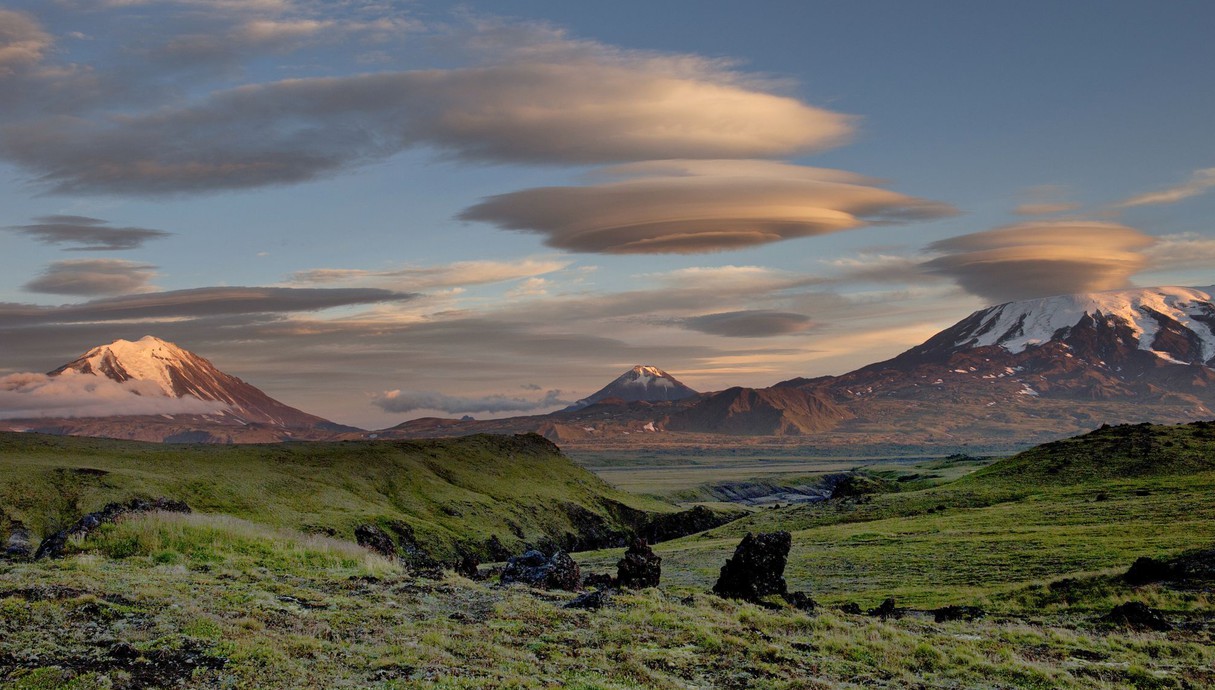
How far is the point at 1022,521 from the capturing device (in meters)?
90.8

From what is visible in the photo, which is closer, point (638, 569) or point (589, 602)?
point (589, 602)

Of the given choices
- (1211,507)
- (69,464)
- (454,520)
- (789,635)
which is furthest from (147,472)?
(1211,507)

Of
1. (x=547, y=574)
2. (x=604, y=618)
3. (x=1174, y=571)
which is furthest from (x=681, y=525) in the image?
(x=604, y=618)

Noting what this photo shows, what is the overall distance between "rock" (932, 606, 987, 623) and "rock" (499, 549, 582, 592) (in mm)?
19164

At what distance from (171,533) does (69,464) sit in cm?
9234

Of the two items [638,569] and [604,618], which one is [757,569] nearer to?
[638,569]

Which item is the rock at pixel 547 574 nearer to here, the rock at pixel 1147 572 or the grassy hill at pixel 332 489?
the rock at pixel 1147 572

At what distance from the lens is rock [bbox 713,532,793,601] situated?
47875mm

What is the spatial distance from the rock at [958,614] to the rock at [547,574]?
19.2 meters

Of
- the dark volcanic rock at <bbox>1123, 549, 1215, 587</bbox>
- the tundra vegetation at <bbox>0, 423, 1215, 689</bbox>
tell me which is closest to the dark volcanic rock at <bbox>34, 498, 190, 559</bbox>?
the tundra vegetation at <bbox>0, 423, 1215, 689</bbox>

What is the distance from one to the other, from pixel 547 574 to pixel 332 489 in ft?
333

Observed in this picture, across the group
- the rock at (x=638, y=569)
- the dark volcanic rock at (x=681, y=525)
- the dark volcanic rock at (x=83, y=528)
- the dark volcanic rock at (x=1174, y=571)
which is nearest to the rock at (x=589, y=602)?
the rock at (x=638, y=569)

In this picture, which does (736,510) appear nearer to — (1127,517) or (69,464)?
(1127,517)

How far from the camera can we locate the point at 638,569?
46.1 metres
